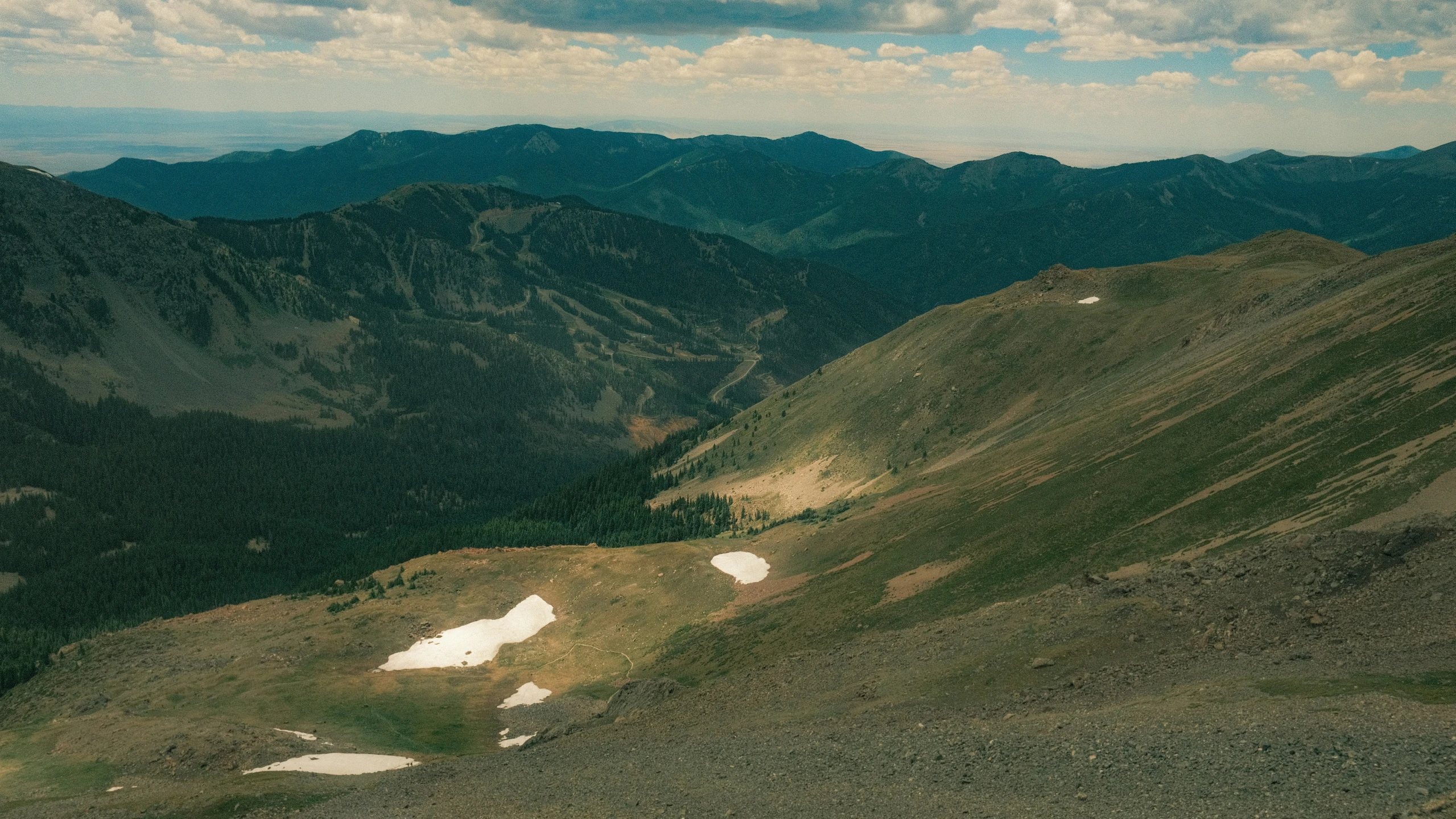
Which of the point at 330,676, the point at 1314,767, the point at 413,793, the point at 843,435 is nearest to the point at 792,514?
the point at 843,435

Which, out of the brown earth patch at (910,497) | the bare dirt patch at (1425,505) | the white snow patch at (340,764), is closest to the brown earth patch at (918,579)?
the brown earth patch at (910,497)

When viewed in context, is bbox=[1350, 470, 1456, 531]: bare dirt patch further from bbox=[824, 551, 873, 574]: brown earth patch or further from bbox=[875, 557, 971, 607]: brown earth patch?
bbox=[824, 551, 873, 574]: brown earth patch

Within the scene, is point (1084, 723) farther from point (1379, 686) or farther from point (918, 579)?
point (918, 579)

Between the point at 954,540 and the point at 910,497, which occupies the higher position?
the point at 954,540

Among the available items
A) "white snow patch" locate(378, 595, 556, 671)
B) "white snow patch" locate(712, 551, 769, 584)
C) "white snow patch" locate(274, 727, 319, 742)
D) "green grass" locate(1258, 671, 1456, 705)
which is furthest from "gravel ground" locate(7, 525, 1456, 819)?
"white snow patch" locate(712, 551, 769, 584)

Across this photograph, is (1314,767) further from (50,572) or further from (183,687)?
(50,572)

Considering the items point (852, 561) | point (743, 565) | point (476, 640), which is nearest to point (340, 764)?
point (476, 640)
